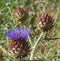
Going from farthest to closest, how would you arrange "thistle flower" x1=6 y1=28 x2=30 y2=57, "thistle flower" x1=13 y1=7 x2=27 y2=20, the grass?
"thistle flower" x1=13 y1=7 x2=27 y2=20, the grass, "thistle flower" x1=6 y1=28 x2=30 y2=57

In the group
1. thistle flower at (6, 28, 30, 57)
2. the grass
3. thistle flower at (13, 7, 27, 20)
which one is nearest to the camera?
thistle flower at (6, 28, 30, 57)

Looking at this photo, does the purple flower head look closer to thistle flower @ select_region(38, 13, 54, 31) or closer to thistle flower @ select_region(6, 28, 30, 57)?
thistle flower @ select_region(6, 28, 30, 57)

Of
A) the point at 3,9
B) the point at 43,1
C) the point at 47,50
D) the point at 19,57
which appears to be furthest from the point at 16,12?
the point at 43,1

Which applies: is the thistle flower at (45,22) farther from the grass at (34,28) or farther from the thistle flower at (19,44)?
the thistle flower at (19,44)

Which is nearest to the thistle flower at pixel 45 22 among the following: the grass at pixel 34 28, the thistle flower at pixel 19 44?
the grass at pixel 34 28

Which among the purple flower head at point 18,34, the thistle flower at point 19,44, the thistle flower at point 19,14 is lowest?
the thistle flower at point 19,44

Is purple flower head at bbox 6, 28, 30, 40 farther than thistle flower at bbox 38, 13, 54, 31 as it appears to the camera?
No

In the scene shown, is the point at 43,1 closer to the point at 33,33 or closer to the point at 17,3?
the point at 17,3

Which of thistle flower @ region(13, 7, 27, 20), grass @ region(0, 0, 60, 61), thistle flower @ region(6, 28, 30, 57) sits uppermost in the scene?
thistle flower @ region(13, 7, 27, 20)

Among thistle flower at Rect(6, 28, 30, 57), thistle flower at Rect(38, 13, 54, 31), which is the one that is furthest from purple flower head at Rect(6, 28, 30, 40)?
thistle flower at Rect(38, 13, 54, 31)

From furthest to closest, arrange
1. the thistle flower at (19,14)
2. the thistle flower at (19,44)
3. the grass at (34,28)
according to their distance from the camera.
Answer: the thistle flower at (19,14), the grass at (34,28), the thistle flower at (19,44)

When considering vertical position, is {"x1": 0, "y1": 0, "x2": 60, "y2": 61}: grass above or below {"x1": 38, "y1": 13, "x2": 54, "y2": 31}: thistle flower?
below
